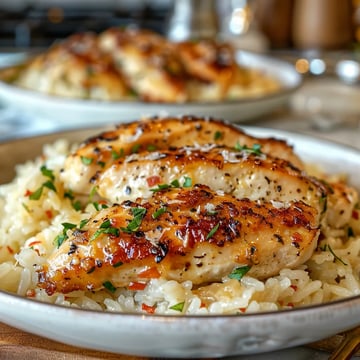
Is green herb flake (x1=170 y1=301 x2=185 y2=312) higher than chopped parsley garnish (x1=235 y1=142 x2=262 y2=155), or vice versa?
chopped parsley garnish (x1=235 y1=142 x2=262 y2=155)

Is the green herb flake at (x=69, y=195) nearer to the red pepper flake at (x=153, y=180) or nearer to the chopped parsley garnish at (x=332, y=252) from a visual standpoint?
the red pepper flake at (x=153, y=180)

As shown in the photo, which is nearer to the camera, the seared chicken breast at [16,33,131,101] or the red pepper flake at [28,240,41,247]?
the red pepper flake at [28,240,41,247]

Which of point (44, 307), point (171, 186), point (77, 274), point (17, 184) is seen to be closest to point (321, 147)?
point (171, 186)

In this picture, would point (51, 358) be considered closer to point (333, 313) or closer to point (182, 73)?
point (333, 313)

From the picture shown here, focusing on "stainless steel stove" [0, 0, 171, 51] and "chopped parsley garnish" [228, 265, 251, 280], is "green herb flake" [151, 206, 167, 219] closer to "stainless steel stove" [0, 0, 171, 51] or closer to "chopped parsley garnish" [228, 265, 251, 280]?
"chopped parsley garnish" [228, 265, 251, 280]

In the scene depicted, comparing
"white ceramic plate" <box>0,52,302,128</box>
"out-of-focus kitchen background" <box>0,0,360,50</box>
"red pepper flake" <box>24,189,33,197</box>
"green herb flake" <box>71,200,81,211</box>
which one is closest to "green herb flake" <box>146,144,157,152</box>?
"green herb flake" <box>71,200,81,211</box>

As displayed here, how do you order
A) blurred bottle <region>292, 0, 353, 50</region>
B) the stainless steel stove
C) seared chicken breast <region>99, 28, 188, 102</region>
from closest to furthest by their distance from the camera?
seared chicken breast <region>99, 28, 188, 102</region>, blurred bottle <region>292, 0, 353, 50</region>, the stainless steel stove
